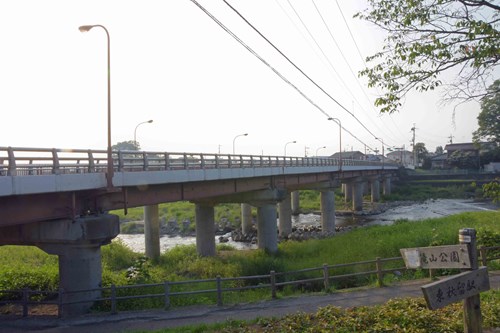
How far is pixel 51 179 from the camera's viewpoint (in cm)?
1295

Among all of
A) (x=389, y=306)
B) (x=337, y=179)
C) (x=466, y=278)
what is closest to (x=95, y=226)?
(x=389, y=306)

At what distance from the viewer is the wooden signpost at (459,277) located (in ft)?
18.7

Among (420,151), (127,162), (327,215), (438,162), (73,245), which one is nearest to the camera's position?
(73,245)

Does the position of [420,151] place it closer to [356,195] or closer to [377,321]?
[356,195]

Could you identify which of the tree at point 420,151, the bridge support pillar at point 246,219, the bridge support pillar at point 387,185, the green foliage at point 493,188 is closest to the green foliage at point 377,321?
the green foliage at point 493,188

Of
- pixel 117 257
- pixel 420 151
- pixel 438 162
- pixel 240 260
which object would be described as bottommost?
Result: pixel 117 257

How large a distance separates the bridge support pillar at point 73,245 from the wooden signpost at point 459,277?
36.4 feet

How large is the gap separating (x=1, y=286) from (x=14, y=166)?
22.8 ft

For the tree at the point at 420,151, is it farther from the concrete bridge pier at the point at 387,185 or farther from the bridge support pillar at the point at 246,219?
the bridge support pillar at the point at 246,219

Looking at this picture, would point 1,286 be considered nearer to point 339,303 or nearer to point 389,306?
point 339,303

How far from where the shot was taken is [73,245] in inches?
592

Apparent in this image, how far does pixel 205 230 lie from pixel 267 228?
452 centimetres

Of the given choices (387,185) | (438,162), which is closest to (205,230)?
(387,185)

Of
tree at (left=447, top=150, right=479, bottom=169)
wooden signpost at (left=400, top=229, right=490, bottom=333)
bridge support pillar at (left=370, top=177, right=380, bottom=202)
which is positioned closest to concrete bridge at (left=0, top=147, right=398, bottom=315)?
wooden signpost at (left=400, top=229, right=490, bottom=333)
